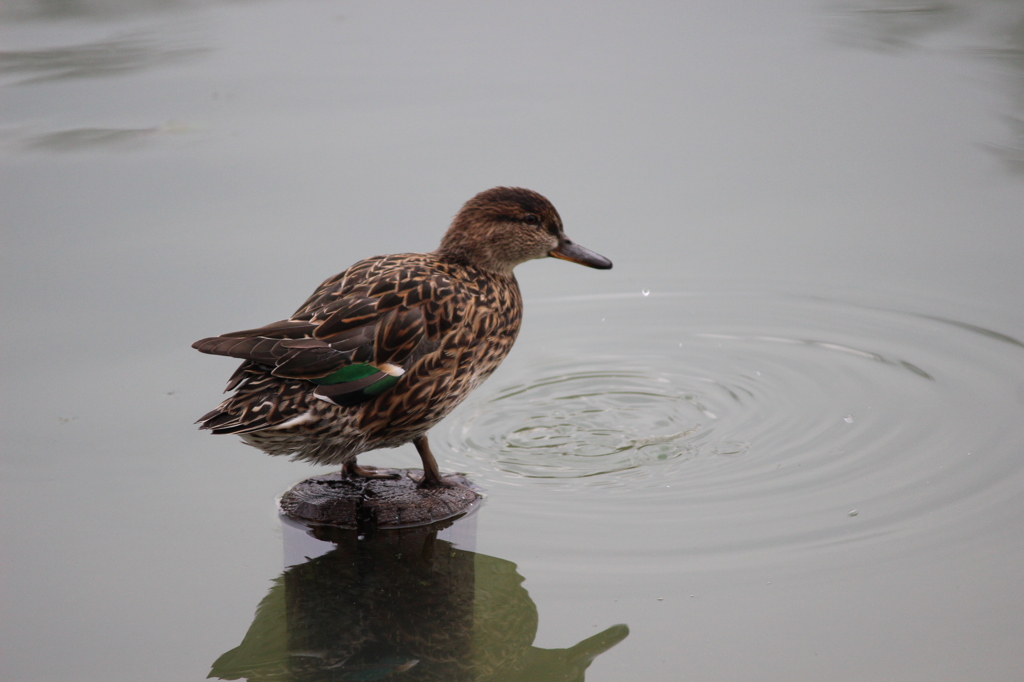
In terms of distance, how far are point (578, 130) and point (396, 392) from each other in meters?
4.00

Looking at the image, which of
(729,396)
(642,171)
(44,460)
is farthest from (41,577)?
(642,171)

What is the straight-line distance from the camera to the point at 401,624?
3.51 m

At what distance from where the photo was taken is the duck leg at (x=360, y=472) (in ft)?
14.5

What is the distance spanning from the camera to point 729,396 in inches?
197

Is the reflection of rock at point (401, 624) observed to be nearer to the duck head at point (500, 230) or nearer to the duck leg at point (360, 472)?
the duck leg at point (360, 472)

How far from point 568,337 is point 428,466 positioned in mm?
1564

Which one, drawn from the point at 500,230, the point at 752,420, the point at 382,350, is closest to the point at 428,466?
the point at 382,350

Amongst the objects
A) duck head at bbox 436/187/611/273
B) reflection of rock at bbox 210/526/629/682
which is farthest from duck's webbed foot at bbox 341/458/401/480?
duck head at bbox 436/187/611/273

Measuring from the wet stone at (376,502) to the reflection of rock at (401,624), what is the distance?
14 cm

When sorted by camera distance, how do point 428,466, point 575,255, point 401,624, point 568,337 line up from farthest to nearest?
1. point 568,337
2. point 575,255
3. point 428,466
4. point 401,624

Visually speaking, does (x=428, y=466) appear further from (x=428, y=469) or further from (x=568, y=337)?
(x=568, y=337)

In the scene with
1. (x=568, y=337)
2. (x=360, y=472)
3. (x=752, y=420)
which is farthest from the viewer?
(x=568, y=337)

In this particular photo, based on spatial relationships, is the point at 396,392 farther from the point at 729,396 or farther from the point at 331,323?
the point at 729,396

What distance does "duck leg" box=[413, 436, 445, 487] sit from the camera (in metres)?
4.24
